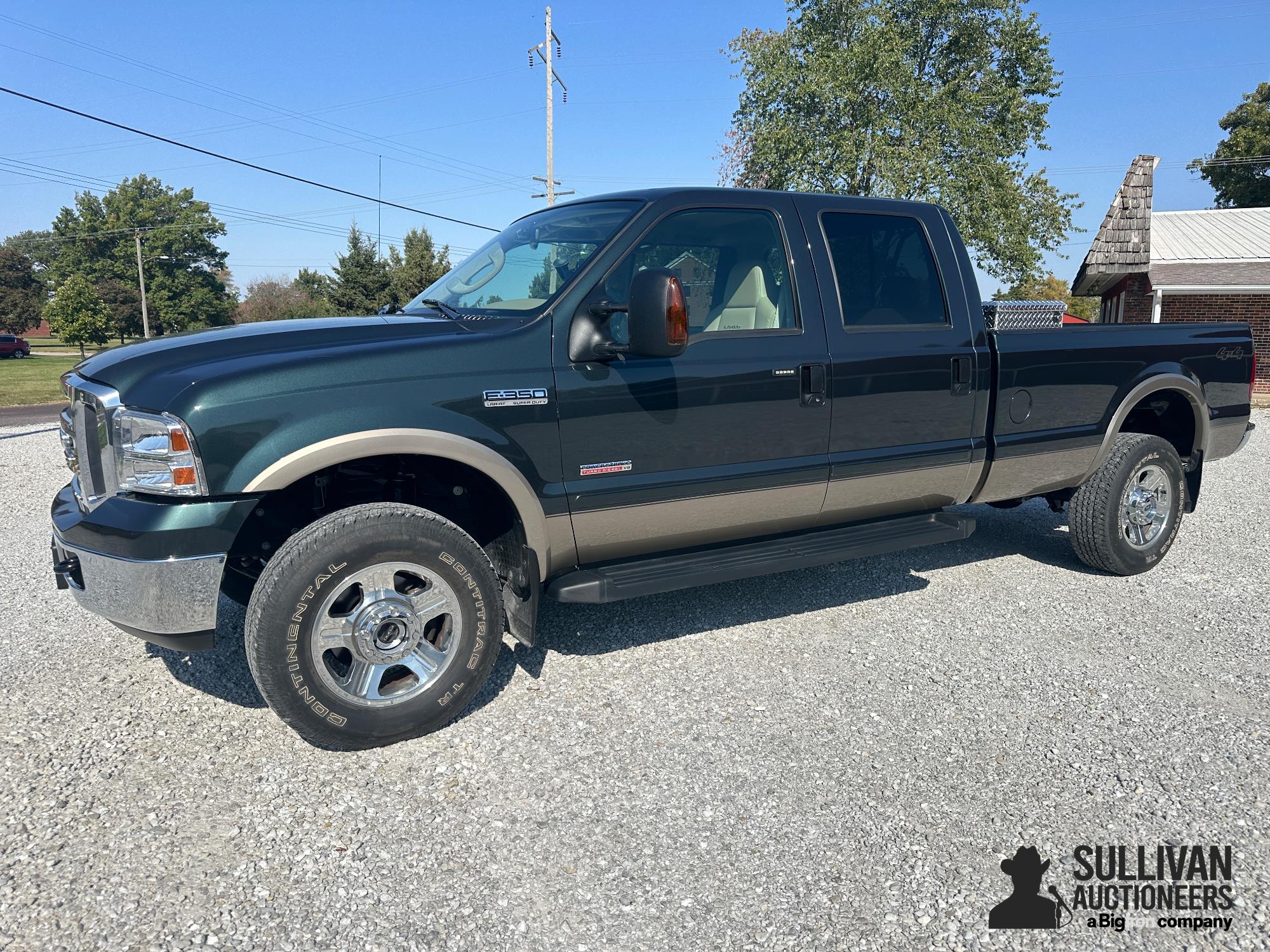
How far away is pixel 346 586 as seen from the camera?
3033 mm

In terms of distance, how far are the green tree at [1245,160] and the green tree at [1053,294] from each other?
7.78m

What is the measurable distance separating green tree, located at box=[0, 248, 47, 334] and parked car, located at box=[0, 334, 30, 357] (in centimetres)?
2243

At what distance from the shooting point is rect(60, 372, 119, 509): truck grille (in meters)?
2.94

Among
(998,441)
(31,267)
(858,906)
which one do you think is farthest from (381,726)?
(31,267)

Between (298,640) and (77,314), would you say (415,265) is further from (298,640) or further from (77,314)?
(298,640)

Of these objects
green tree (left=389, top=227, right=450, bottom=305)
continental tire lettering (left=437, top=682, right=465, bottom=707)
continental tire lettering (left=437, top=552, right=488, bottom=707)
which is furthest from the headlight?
green tree (left=389, top=227, right=450, bottom=305)

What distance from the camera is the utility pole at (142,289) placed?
6544 centimetres

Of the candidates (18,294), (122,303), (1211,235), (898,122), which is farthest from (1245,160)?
(18,294)

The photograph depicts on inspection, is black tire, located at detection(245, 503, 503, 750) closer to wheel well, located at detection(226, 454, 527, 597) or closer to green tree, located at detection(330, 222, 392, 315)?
wheel well, located at detection(226, 454, 527, 597)

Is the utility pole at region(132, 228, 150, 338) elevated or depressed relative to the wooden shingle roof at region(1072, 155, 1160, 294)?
elevated

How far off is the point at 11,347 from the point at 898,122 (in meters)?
53.8

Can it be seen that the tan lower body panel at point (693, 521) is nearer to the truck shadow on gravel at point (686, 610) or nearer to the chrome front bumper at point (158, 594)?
the truck shadow on gravel at point (686, 610)

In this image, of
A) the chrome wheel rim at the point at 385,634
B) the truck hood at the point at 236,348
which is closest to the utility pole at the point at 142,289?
the truck hood at the point at 236,348

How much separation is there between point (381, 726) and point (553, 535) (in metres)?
0.96
